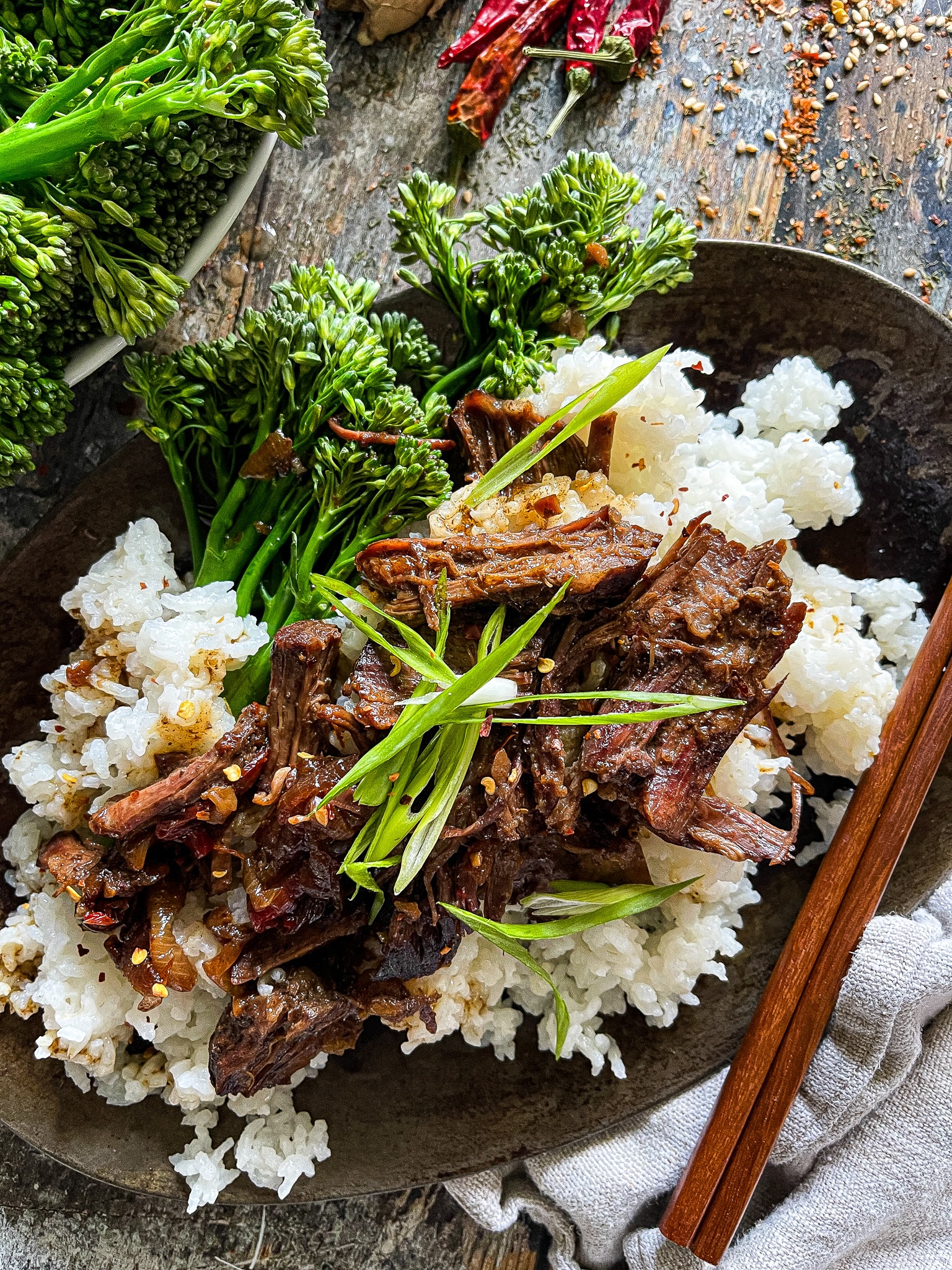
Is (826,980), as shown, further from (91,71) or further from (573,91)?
(91,71)

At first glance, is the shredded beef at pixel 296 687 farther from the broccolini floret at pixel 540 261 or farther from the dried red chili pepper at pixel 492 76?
the dried red chili pepper at pixel 492 76

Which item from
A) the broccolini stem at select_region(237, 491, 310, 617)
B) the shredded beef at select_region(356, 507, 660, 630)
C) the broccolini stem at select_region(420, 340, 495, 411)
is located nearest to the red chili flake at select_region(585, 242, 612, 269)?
the broccolini stem at select_region(420, 340, 495, 411)

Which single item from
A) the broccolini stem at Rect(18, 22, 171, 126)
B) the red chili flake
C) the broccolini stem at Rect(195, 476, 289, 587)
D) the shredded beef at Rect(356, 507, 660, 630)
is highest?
the red chili flake

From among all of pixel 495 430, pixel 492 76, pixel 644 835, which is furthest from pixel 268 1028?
pixel 492 76

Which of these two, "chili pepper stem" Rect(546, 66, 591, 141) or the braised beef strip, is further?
"chili pepper stem" Rect(546, 66, 591, 141)

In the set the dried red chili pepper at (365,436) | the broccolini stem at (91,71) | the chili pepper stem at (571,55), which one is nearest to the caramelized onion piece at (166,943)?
the dried red chili pepper at (365,436)

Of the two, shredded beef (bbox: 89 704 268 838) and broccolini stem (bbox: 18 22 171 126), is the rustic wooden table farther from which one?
shredded beef (bbox: 89 704 268 838)
